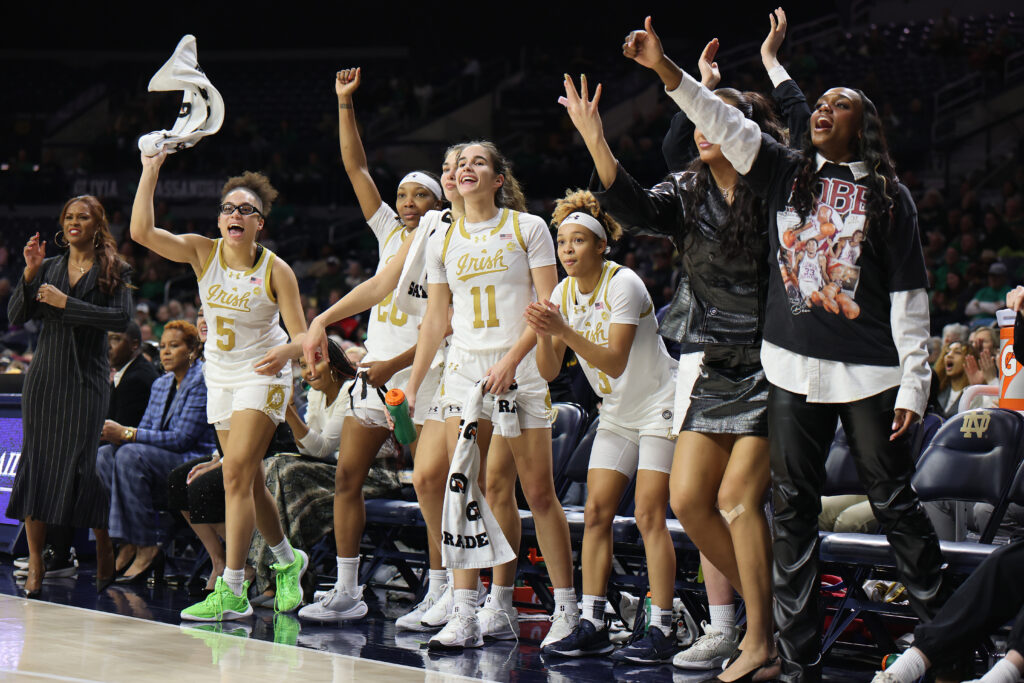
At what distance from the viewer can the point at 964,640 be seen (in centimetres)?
333

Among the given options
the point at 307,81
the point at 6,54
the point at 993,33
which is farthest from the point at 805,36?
the point at 6,54

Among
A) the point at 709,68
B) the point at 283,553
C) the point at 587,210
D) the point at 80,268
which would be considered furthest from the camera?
the point at 80,268

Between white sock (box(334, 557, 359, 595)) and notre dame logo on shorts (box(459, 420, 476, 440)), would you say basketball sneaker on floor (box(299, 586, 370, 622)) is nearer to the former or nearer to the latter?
white sock (box(334, 557, 359, 595))

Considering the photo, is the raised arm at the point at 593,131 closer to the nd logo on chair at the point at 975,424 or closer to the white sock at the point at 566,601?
the white sock at the point at 566,601

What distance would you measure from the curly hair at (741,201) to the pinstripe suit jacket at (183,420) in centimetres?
336

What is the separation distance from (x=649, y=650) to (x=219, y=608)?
6.33 ft

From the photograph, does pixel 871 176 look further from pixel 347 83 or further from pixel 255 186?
pixel 255 186

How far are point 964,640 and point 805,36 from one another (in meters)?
16.3

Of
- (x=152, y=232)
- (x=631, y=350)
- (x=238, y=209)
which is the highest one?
(x=238, y=209)

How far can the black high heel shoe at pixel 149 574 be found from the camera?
20.5 ft

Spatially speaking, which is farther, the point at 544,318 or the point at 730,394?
the point at 544,318

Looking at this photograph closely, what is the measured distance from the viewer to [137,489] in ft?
20.6

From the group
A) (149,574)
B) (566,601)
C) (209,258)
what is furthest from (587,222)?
(149,574)

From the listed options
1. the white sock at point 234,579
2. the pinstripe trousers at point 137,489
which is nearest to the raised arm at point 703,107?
the white sock at point 234,579
